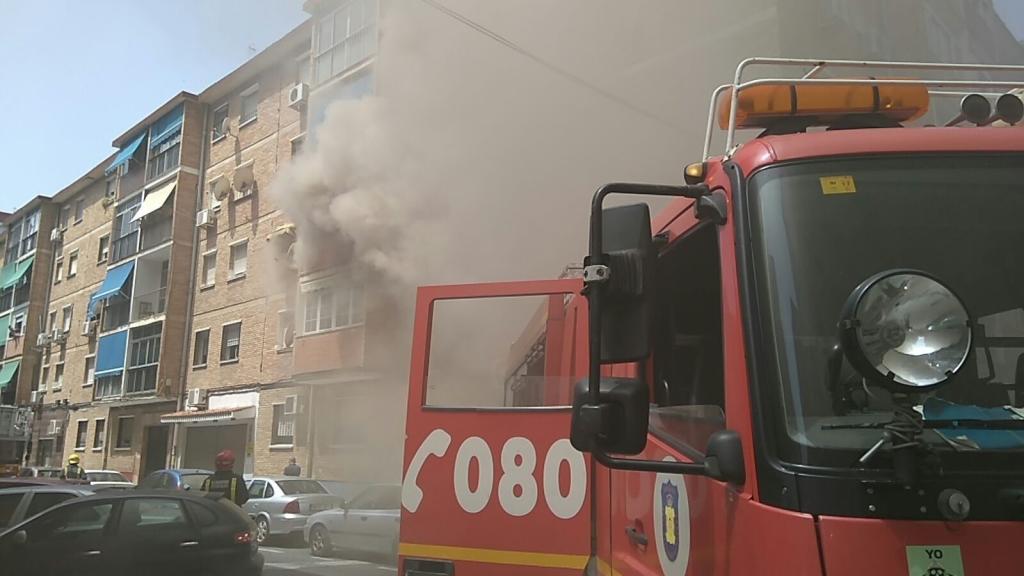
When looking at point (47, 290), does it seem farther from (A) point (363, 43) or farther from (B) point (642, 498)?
(B) point (642, 498)

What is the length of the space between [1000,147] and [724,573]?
105 centimetres

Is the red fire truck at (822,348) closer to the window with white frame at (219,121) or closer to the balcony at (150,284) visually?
the window with white frame at (219,121)

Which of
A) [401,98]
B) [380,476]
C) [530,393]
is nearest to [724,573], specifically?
[530,393]

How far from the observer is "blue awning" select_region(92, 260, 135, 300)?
25.1m

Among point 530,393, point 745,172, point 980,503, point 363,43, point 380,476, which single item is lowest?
point 380,476

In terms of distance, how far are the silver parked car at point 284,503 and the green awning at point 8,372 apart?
2578 cm

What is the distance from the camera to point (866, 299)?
4.43ft

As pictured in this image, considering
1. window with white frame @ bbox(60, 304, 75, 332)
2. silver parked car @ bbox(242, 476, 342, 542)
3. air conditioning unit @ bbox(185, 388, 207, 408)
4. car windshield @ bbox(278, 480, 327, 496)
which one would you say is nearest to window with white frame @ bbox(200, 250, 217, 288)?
air conditioning unit @ bbox(185, 388, 207, 408)

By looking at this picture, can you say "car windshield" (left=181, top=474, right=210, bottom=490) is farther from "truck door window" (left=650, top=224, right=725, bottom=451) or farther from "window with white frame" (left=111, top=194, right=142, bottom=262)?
"window with white frame" (left=111, top=194, right=142, bottom=262)

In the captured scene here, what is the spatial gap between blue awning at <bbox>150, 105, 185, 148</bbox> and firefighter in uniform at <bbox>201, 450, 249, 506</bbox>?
64.4 feet

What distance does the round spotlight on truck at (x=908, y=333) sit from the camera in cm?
132

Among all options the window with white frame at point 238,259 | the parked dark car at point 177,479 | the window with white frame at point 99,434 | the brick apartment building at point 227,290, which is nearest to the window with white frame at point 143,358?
the brick apartment building at point 227,290

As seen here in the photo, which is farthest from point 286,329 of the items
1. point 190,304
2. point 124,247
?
point 124,247

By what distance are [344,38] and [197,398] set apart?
36.3 feet
